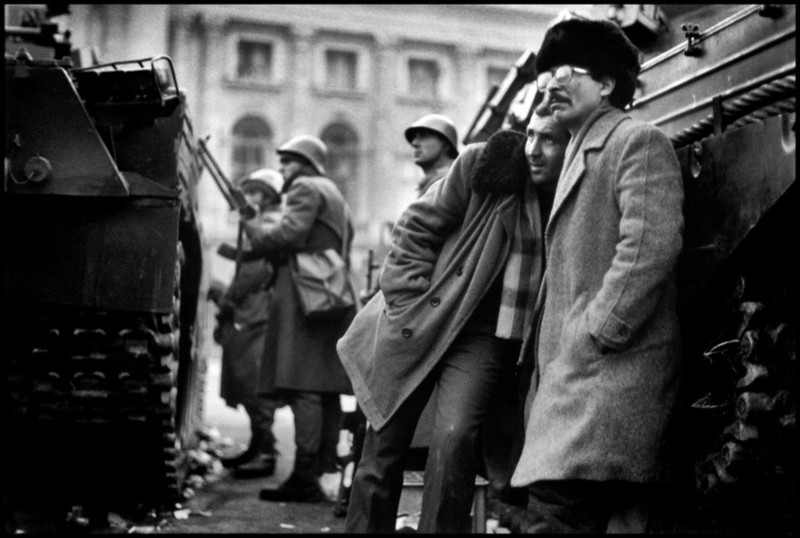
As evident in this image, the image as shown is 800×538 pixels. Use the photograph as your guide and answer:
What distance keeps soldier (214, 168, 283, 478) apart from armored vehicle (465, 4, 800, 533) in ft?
13.0

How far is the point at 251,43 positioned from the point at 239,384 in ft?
92.6

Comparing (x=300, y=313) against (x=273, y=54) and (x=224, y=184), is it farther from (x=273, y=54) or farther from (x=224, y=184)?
(x=273, y=54)

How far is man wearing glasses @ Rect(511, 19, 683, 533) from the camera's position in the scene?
116 inches

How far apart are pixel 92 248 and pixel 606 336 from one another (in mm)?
2690

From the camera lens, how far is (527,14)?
3522 cm

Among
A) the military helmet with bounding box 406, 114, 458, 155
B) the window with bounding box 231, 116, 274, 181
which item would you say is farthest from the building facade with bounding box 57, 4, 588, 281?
the military helmet with bounding box 406, 114, 458, 155

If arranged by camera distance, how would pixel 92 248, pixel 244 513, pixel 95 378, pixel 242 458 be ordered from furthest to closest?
pixel 242 458 → pixel 244 513 → pixel 95 378 → pixel 92 248

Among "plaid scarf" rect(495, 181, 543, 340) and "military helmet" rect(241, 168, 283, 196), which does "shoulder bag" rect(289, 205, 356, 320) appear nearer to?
"military helmet" rect(241, 168, 283, 196)

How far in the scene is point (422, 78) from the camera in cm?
3541

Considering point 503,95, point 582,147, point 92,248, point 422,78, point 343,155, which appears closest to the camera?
point 582,147

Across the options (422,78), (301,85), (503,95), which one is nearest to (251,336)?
(503,95)

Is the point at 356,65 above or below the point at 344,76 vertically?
above

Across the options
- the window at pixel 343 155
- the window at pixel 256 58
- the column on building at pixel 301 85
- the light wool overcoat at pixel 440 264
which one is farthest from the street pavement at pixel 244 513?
the window at pixel 256 58

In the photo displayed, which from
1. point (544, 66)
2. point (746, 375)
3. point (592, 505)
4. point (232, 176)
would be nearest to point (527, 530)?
point (592, 505)
